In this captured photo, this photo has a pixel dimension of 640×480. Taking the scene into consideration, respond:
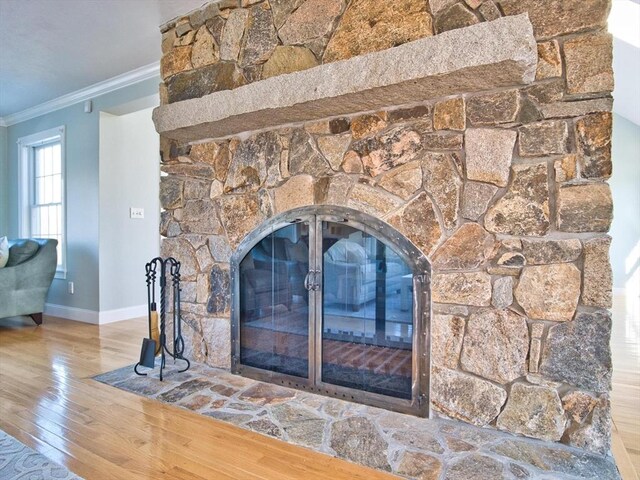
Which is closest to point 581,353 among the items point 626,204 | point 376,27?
point 376,27

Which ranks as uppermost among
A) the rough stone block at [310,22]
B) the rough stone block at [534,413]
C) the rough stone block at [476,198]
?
the rough stone block at [310,22]

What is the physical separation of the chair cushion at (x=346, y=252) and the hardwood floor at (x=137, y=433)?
Answer: 92 centimetres

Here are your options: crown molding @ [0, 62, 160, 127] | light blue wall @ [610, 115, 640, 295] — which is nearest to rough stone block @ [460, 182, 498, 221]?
crown molding @ [0, 62, 160, 127]

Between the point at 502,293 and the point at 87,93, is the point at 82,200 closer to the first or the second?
the point at 87,93

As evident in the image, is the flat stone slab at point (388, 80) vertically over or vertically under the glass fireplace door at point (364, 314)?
over

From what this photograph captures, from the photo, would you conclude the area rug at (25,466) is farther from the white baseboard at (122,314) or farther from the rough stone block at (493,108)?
the white baseboard at (122,314)

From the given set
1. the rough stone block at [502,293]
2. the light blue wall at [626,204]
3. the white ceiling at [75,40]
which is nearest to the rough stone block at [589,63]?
the rough stone block at [502,293]

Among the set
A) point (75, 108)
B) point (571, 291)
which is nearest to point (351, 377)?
point (571, 291)

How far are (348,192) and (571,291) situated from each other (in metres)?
1.07

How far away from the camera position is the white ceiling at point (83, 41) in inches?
102

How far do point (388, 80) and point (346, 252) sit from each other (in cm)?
87

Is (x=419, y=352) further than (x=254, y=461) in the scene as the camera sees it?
Yes

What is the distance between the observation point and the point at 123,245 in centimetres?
421

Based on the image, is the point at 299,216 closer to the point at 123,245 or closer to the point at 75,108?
the point at 123,245
